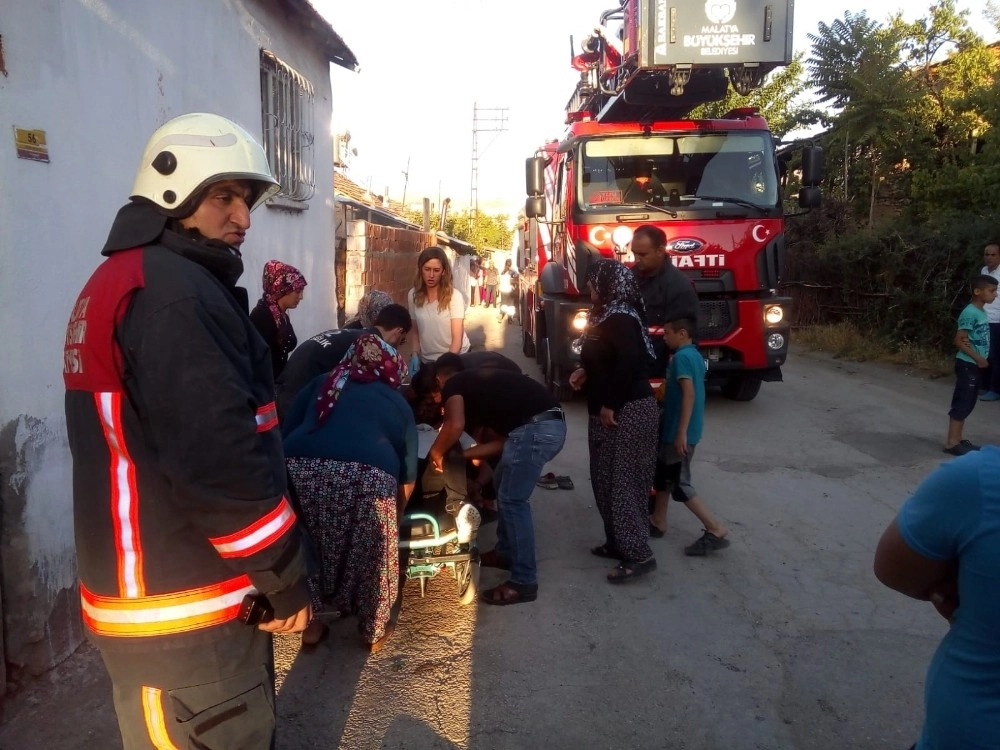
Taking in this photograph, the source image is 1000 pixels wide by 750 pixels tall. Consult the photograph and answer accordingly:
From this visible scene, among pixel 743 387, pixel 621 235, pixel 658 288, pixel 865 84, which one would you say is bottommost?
pixel 743 387

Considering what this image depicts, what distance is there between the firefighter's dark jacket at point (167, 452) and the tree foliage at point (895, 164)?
12.3 meters

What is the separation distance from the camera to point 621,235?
759 cm

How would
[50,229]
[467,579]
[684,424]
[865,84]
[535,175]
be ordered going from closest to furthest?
[50,229] < [467,579] < [684,424] < [535,175] < [865,84]

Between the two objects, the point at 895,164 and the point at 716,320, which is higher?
the point at 895,164

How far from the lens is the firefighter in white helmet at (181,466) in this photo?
164 cm

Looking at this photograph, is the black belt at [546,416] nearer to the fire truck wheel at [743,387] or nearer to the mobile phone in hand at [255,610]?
the mobile phone in hand at [255,610]

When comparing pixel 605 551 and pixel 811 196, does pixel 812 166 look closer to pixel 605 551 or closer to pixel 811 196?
pixel 811 196

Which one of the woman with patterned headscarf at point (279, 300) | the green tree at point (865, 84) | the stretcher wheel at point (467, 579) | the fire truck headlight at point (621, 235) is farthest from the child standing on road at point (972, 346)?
the green tree at point (865, 84)

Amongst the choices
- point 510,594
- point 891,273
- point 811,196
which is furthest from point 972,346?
point 891,273

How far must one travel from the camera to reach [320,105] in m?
7.61

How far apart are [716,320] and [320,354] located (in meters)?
4.80

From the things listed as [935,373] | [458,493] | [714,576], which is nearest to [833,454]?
[714,576]

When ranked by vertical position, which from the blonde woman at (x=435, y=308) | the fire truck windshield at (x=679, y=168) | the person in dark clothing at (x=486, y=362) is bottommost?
the person in dark clothing at (x=486, y=362)

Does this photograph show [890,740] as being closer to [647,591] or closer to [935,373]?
[647,591]
